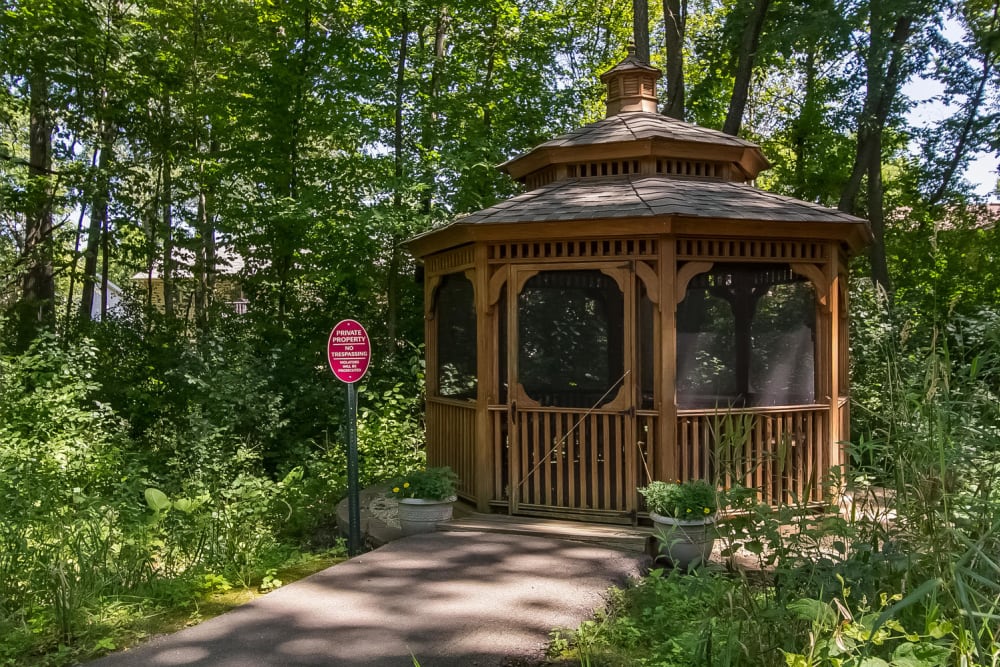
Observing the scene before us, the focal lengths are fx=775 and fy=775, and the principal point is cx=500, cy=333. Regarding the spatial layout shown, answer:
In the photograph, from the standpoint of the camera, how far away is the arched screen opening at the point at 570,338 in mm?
7562

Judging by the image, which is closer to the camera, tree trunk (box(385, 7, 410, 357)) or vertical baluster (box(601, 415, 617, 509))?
vertical baluster (box(601, 415, 617, 509))

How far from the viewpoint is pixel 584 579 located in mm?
5223

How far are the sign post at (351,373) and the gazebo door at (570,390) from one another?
1473mm

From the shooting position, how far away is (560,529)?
656 centimetres

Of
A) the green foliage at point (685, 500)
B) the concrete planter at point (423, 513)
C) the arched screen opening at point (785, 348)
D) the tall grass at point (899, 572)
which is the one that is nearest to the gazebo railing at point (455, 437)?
the concrete planter at point (423, 513)

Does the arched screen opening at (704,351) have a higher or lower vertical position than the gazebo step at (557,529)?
higher

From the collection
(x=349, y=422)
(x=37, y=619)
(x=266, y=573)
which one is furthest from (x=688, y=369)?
(x=37, y=619)

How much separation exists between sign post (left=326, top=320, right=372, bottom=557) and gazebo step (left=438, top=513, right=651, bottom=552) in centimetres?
74

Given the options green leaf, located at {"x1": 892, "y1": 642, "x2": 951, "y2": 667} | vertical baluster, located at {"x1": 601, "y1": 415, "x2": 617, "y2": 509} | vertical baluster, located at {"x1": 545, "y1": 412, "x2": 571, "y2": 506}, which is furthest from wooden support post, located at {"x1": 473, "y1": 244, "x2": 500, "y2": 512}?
green leaf, located at {"x1": 892, "y1": 642, "x2": 951, "y2": 667}

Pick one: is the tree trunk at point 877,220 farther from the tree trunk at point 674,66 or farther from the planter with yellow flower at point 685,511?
the planter with yellow flower at point 685,511

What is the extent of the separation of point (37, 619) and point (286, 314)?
887 centimetres

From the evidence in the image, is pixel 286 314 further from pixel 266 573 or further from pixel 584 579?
pixel 584 579

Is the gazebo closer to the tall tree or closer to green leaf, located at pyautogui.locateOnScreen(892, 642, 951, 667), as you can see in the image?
green leaf, located at pyautogui.locateOnScreen(892, 642, 951, 667)

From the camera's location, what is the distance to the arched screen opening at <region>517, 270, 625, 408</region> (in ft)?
24.8
